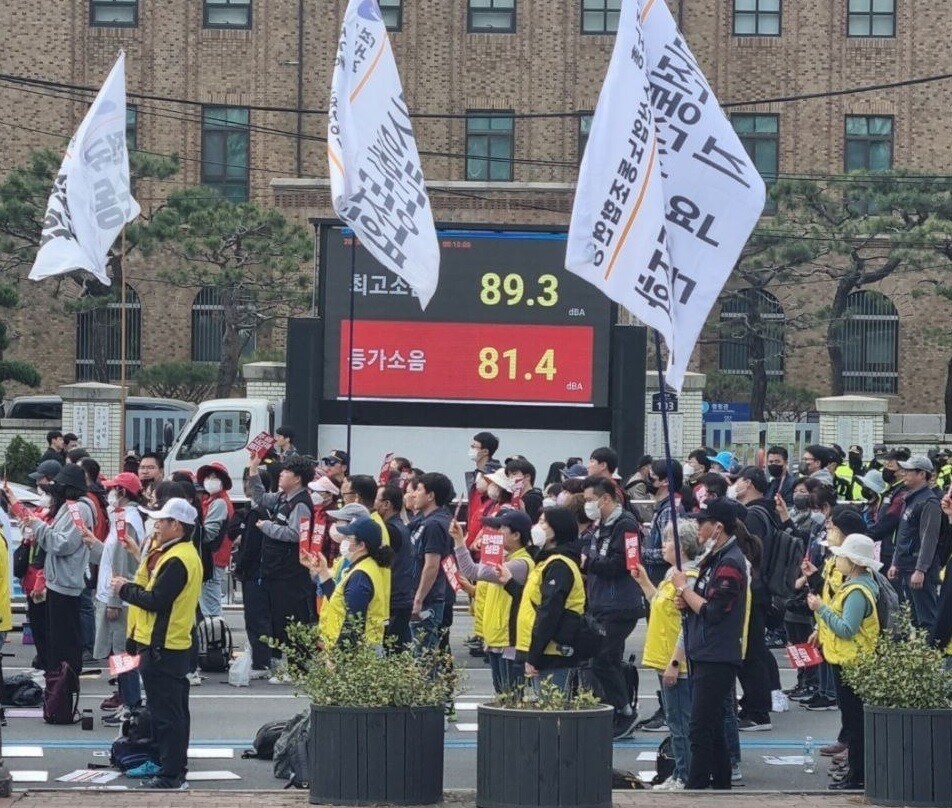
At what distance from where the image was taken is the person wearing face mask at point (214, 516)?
1638 cm

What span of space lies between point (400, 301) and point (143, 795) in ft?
52.4

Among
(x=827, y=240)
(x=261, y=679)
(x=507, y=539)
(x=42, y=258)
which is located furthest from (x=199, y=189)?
(x=507, y=539)

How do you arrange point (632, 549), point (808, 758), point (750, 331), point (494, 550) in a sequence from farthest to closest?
point (750, 331)
point (808, 758)
point (494, 550)
point (632, 549)

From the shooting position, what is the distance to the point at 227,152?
5028 cm

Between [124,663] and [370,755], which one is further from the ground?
[124,663]

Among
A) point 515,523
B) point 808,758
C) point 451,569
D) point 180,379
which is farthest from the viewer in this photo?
point 180,379

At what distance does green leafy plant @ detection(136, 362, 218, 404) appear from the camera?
153ft

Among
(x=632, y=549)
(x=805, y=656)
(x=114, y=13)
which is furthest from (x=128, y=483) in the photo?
(x=114, y=13)

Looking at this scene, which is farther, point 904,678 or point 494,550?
point 494,550

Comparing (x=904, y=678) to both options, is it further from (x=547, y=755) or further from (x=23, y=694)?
(x=23, y=694)

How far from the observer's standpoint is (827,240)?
143 feet

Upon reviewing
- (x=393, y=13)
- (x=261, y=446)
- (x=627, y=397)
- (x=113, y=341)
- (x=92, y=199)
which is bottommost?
(x=261, y=446)

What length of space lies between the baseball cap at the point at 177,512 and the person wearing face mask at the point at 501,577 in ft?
6.05

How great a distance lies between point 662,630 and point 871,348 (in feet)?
131
